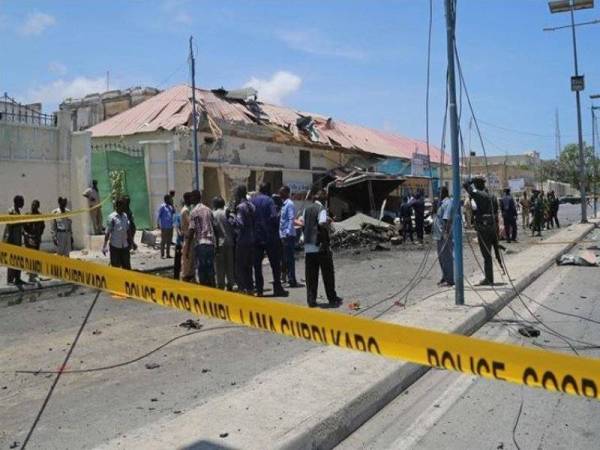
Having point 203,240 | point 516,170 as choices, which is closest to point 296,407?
point 203,240

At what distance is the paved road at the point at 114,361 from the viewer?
436cm

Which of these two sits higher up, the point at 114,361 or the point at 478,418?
the point at 114,361

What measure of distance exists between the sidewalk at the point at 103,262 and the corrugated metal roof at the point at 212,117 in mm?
6643

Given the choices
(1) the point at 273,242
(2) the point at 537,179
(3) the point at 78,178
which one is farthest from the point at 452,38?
(2) the point at 537,179

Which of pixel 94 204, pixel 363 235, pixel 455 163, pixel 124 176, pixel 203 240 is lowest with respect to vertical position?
pixel 363 235

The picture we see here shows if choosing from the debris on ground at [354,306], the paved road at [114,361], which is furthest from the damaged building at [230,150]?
the debris on ground at [354,306]

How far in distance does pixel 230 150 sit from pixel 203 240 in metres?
16.5

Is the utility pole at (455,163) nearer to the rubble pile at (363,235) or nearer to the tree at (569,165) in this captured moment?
the rubble pile at (363,235)

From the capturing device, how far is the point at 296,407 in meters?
4.28

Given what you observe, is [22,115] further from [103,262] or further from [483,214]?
[483,214]

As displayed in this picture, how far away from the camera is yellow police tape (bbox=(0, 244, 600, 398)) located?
239 centimetres

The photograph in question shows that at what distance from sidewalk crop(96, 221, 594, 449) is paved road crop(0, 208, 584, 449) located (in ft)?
1.08

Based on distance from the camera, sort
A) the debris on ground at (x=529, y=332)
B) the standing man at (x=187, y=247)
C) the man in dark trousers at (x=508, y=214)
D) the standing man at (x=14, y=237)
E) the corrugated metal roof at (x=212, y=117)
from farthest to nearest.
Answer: the corrugated metal roof at (x=212, y=117), the man in dark trousers at (x=508, y=214), the standing man at (x=14, y=237), the standing man at (x=187, y=247), the debris on ground at (x=529, y=332)

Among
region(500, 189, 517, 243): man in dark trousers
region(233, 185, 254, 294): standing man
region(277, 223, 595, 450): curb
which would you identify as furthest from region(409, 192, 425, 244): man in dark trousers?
region(277, 223, 595, 450): curb
